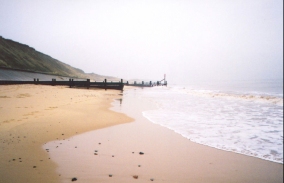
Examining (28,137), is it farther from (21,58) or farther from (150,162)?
(21,58)

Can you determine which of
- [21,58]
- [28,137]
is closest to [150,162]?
[28,137]

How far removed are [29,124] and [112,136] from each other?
281cm

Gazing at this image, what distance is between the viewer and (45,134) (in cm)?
518

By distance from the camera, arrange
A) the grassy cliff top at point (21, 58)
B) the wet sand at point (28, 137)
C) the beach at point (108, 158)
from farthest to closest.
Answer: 1. the grassy cliff top at point (21, 58)
2. the beach at point (108, 158)
3. the wet sand at point (28, 137)

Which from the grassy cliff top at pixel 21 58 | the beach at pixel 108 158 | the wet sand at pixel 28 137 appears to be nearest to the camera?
the wet sand at pixel 28 137

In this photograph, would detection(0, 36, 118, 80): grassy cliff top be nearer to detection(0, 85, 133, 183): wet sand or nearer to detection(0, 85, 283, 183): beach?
detection(0, 85, 133, 183): wet sand

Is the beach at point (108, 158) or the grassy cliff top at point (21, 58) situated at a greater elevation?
the grassy cliff top at point (21, 58)

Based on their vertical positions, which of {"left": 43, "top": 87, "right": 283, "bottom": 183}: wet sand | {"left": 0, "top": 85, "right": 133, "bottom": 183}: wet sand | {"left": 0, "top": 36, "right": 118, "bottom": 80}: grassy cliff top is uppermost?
{"left": 0, "top": 36, "right": 118, "bottom": 80}: grassy cliff top

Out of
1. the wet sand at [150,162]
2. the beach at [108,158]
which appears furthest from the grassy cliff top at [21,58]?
the wet sand at [150,162]

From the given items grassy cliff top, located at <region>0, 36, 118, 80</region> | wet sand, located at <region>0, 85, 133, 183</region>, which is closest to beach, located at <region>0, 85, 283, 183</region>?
wet sand, located at <region>0, 85, 133, 183</region>

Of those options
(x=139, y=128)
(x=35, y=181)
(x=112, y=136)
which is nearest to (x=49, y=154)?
(x=35, y=181)

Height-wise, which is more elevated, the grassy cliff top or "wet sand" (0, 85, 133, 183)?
the grassy cliff top

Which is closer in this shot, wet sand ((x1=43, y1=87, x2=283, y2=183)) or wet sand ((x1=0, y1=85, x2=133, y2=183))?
wet sand ((x1=0, y1=85, x2=133, y2=183))

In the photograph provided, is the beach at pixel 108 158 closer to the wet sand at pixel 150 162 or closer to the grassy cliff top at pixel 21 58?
the wet sand at pixel 150 162
